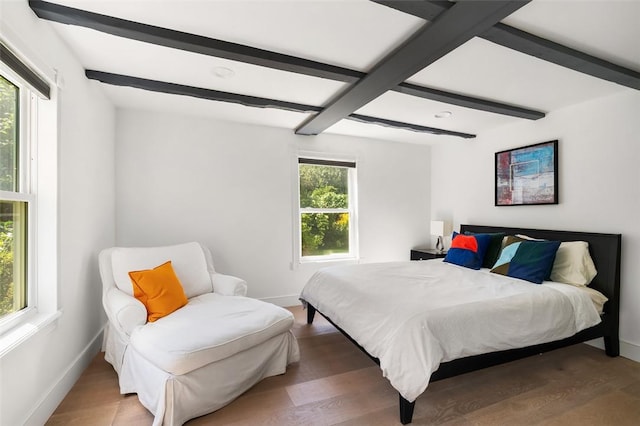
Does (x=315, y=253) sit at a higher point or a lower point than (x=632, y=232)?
lower

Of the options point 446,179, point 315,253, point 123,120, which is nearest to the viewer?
point 123,120

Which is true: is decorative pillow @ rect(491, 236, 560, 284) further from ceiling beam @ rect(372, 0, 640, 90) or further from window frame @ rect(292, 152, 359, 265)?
window frame @ rect(292, 152, 359, 265)

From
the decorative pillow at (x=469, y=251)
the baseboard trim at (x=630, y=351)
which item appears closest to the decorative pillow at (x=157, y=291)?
the decorative pillow at (x=469, y=251)

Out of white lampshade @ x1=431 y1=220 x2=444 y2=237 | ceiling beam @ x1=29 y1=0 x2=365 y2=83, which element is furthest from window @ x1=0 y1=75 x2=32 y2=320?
white lampshade @ x1=431 y1=220 x2=444 y2=237

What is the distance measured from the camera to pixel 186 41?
181 cm

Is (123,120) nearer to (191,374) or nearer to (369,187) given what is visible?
(191,374)

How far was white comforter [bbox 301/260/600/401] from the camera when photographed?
1760 mm

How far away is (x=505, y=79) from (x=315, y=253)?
2822mm

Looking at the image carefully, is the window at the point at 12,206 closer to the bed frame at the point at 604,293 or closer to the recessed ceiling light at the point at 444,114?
the bed frame at the point at 604,293

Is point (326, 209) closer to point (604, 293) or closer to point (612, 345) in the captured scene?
point (604, 293)

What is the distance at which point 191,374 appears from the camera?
1762 mm

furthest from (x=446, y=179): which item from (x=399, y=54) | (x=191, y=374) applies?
(x=191, y=374)

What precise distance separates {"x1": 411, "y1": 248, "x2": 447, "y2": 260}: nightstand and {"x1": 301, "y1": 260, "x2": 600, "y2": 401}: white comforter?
4.15ft

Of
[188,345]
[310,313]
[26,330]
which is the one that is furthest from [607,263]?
[26,330]
